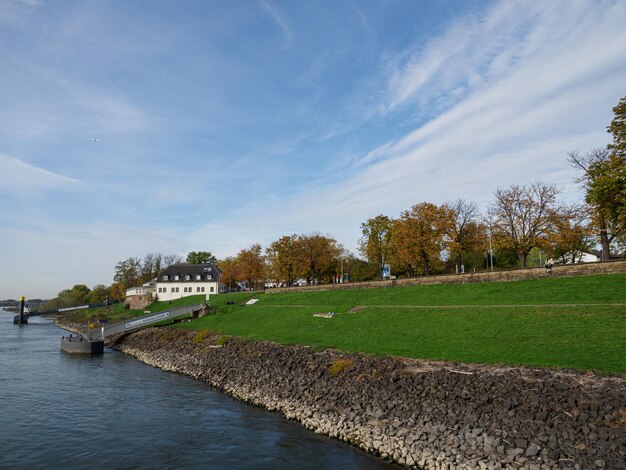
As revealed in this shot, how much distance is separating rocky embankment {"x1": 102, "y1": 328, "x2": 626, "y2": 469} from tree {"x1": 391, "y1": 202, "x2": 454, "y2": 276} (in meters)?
39.7

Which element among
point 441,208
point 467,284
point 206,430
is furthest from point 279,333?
point 441,208

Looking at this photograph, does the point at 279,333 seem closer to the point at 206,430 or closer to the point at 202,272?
the point at 206,430

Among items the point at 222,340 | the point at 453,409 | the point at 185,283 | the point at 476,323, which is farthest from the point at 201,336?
the point at 185,283

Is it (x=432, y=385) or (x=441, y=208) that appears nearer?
(x=432, y=385)

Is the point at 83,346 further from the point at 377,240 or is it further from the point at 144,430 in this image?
the point at 377,240

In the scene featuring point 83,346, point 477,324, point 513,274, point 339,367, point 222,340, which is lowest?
point 83,346

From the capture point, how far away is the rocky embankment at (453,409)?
13.7 metres

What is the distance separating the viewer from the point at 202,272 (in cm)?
10050

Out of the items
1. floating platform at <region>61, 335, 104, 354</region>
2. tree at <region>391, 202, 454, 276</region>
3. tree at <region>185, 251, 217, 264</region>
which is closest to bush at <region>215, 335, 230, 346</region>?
floating platform at <region>61, 335, 104, 354</region>

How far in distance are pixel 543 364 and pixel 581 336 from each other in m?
5.55

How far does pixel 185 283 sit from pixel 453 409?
87.8 meters

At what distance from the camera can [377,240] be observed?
85562mm

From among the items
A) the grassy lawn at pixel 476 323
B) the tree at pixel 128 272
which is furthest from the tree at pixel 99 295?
the grassy lawn at pixel 476 323

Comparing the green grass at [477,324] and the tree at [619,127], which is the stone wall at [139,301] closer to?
the green grass at [477,324]
